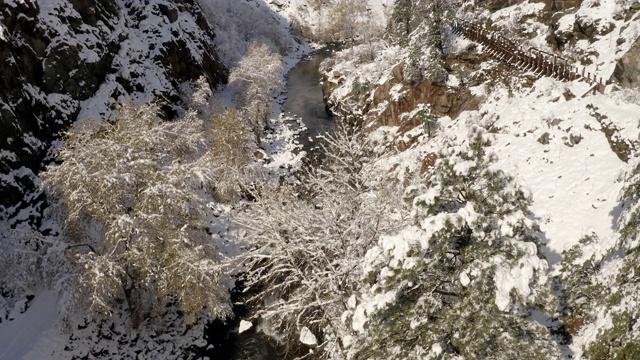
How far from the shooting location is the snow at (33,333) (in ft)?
54.0

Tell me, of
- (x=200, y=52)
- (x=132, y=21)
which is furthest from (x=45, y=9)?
(x=200, y=52)

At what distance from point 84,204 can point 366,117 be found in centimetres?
2547

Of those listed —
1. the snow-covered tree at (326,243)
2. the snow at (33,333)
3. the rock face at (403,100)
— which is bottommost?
the snow at (33,333)

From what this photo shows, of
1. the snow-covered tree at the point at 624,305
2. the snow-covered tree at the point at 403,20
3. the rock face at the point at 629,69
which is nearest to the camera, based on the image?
the snow-covered tree at the point at 624,305

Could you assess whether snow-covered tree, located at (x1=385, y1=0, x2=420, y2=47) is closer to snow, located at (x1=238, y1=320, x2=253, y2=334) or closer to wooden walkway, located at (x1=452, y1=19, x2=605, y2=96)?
wooden walkway, located at (x1=452, y1=19, x2=605, y2=96)

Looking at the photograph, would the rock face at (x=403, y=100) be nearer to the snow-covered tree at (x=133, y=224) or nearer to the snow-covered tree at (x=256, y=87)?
the snow-covered tree at (x=256, y=87)

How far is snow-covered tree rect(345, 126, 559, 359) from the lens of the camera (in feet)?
24.1

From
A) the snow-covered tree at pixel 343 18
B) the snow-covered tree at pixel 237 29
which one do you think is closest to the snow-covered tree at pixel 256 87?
the snow-covered tree at pixel 237 29

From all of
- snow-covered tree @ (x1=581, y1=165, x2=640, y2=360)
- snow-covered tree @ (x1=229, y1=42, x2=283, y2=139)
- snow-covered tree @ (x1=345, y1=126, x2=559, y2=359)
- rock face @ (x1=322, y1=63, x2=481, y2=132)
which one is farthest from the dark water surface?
snow-covered tree @ (x1=581, y1=165, x2=640, y2=360)

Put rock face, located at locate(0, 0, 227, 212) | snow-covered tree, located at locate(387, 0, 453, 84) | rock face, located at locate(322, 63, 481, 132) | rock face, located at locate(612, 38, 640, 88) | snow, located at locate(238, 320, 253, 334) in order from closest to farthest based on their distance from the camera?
rock face, located at locate(612, 38, 640, 88) < snow, located at locate(238, 320, 253, 334) < rock face, located at locate(0, 0, 227, 212) < rock face, located at locate(322, 63, 481, 132) < snow-covered tree, located at locate(387, 0, 453, 84)

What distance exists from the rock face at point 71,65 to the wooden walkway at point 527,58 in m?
28.9

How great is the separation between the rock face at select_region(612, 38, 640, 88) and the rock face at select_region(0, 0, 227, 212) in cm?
3359

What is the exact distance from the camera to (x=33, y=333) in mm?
17297

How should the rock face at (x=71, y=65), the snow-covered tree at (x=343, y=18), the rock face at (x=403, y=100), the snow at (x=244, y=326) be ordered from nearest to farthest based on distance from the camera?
the snow at (x=244, y=326)
the rock face at (x=71, y=65)
the rock face at (x=403, y=100)
the snow-covered tree at (x=343, y=18)
